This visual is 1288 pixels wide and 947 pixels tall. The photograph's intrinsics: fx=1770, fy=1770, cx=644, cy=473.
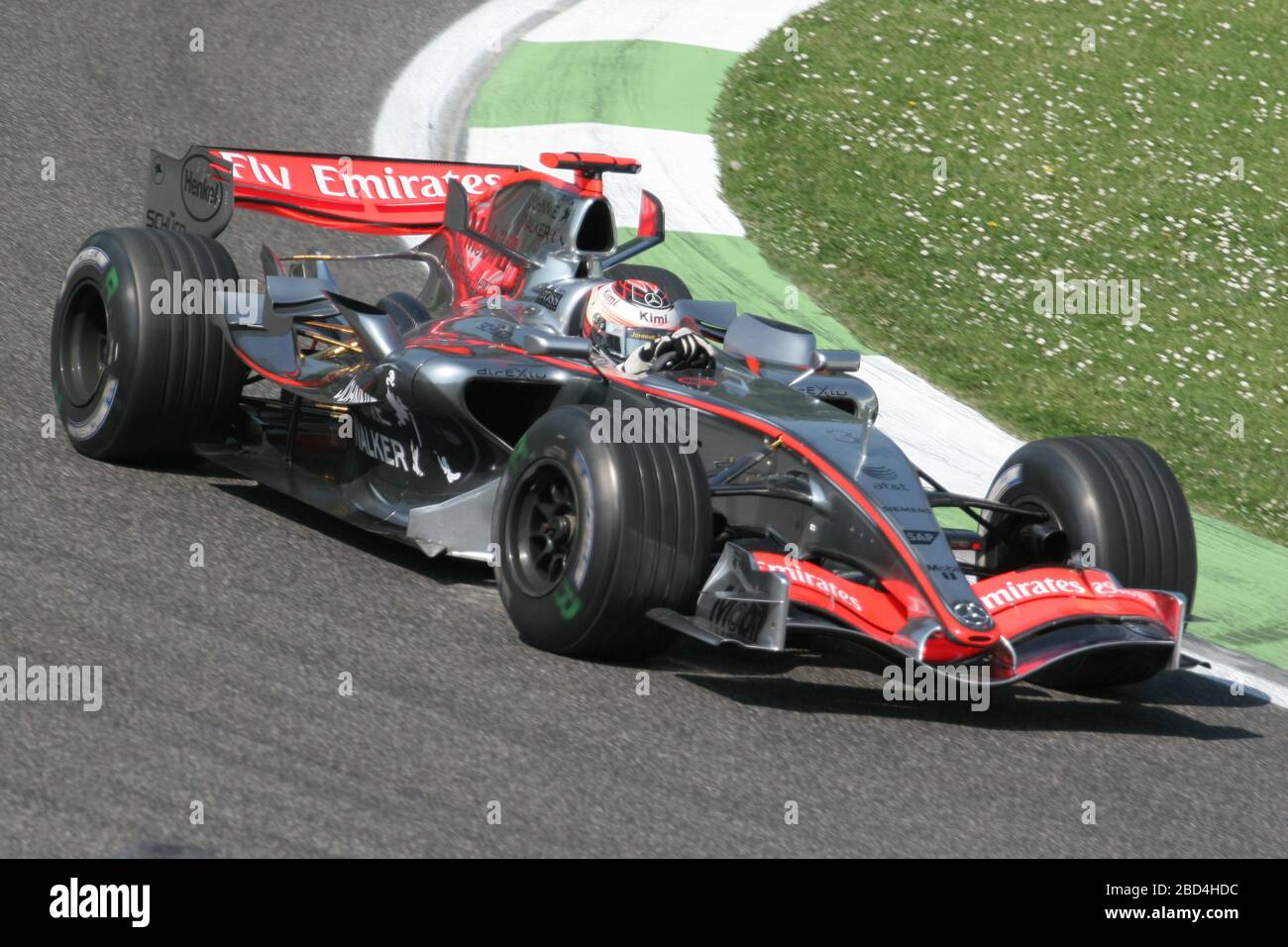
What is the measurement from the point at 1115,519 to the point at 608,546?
1957mm

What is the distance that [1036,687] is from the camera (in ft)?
21.7

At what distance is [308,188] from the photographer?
8430 mm

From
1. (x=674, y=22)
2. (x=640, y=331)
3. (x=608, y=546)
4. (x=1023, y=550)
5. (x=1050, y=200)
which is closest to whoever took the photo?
(x=608, y=546)

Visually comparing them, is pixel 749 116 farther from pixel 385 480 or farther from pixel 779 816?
pixel 779 816

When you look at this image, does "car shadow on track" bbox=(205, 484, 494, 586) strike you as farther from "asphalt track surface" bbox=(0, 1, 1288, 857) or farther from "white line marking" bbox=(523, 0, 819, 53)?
"white line marking" bbox=(523, 0, 819, 53)

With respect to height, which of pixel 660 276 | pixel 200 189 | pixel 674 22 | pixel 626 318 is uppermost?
pixel 674 22

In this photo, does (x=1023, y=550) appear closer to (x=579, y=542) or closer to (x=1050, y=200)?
(x=579, y=542)

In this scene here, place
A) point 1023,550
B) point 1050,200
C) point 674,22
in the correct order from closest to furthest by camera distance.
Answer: point 1023,550
point 1050,200
point 674,22

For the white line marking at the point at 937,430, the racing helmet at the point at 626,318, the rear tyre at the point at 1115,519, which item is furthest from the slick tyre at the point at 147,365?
the white line marking at the point at 937,430

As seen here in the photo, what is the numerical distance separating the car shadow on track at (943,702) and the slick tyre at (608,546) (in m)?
0.34

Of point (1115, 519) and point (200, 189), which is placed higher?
point (200, 189)

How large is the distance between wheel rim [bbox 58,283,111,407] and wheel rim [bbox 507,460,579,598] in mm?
2497

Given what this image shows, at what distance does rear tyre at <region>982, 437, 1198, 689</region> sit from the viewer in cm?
642

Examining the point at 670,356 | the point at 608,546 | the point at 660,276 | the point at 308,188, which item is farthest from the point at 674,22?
the point at 608,546
